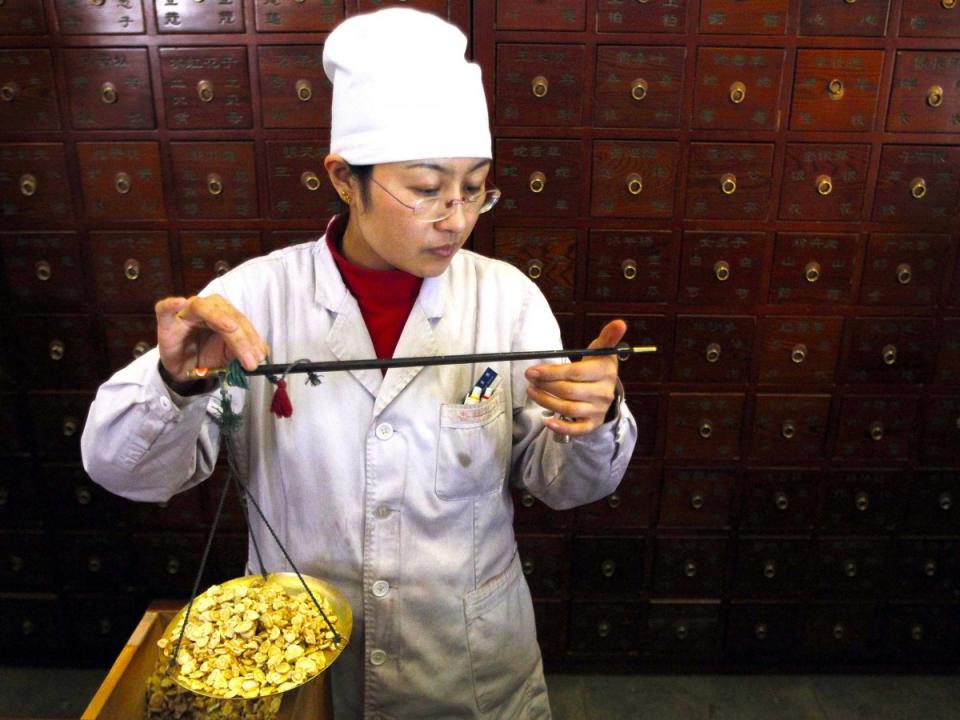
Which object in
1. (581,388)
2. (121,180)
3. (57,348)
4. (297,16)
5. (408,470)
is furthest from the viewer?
(57,348)

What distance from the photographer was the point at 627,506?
206 centimetres

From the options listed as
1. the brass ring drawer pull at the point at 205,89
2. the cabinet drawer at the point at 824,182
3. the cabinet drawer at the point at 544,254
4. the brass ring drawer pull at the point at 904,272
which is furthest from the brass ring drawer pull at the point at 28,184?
the brass ring drawer pull at the point at 904,272

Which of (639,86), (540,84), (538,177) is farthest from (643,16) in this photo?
(538,177)

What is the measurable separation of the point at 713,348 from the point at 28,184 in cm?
187

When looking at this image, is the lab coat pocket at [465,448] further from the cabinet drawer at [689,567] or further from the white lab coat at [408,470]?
the cabinet drawer at [689,567]

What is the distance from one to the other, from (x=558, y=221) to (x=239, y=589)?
122 centimetres

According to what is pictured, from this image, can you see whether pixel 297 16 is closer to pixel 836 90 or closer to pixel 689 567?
pixel 836 90

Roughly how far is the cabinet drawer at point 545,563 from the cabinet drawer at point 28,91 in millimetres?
1707

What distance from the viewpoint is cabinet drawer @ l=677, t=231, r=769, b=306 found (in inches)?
71.9

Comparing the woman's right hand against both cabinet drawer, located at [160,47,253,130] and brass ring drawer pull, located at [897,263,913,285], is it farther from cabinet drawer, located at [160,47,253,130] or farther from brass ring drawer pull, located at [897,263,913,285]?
brass ring drawer pull, located at [897,263,913,285]

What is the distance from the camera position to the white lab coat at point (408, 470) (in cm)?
100

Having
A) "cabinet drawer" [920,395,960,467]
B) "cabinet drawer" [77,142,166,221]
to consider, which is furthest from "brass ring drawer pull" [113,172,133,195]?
"cabinet drawer" [920,395,960,467]

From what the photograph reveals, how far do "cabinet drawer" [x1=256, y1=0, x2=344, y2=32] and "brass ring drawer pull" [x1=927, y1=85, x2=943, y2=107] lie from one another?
147 centimetres

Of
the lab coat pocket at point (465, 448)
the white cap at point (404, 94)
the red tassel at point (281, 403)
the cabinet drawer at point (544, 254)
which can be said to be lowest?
the lab coat pocket at point (465, 448)
